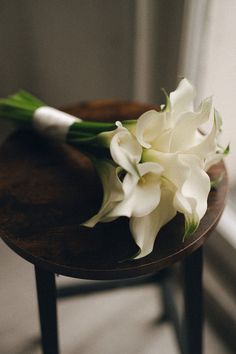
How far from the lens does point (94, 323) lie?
3.02 feet

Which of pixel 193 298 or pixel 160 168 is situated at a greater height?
pixel 160 168

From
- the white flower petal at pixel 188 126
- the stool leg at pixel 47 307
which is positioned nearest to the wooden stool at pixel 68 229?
the stool leg at pixel 47 307

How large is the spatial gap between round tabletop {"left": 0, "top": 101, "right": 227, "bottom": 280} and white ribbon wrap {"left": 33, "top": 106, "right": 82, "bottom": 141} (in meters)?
0.03

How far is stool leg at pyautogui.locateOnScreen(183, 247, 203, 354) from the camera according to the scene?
62 centimetres

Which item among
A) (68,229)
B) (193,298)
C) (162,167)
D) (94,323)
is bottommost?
(94,323)

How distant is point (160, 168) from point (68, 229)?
0.54ft

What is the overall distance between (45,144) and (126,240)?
262mm

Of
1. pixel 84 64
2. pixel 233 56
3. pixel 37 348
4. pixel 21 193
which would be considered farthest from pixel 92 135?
pixel 84 64

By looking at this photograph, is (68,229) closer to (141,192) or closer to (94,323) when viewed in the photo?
(141,192)

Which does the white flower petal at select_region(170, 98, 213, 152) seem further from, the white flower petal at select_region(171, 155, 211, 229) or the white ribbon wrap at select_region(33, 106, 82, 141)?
the white ribbon wrap at select_region(33, 106, 82, 141)

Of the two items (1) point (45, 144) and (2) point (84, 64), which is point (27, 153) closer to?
(1) point (45, 144)

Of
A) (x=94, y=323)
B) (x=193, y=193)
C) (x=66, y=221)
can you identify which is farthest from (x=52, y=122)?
(x=94, y=323)

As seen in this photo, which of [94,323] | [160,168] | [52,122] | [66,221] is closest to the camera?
[160,168]

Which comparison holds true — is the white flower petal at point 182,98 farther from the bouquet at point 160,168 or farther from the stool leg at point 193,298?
the stool leg at point 193,298
